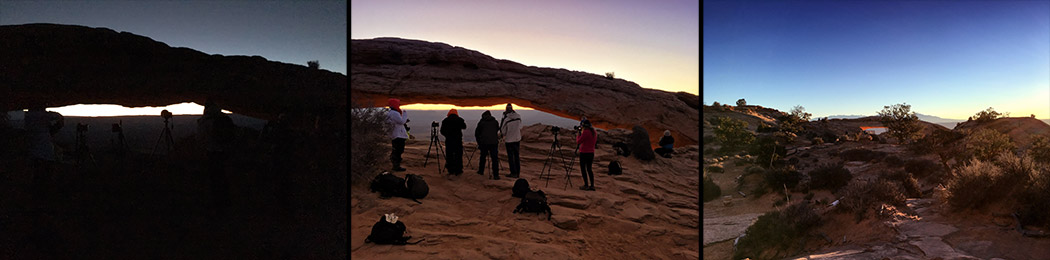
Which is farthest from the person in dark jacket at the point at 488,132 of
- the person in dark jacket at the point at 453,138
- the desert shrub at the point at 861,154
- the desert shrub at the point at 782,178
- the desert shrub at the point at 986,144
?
the desert shrub at the point at 861,154

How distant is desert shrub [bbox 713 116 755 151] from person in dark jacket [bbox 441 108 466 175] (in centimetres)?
851

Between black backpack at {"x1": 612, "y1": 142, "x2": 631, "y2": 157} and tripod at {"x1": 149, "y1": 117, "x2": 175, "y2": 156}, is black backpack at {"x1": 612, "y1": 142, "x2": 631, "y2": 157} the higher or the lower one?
the lower one

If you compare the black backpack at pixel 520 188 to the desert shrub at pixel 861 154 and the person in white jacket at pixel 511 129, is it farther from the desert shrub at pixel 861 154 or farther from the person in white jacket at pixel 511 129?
the desert shrub at pixel 861 154

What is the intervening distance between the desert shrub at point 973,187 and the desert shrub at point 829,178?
3745mm

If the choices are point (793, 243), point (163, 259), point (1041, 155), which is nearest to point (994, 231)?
point (793, 243)


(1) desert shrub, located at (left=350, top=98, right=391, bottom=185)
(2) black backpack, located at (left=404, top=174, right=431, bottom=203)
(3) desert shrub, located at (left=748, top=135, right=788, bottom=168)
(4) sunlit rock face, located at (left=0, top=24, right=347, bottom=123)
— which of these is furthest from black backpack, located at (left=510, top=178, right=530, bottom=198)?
(3) desert shrub, located at (left=748, top=135, right=788, bottom=168)

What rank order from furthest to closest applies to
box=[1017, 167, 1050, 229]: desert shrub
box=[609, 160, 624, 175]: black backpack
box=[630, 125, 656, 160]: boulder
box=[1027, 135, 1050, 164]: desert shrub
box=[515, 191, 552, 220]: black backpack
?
box=[630, 125, 656, 160]: boulder
box=[609, 160, 624, 175]: black backpack
box=[1027, 135, 1050, 164]: desert shrub
box=[515, 191, 552, 220]: black backpack
box=[1017, 167, 1050, 229]: desert shrub

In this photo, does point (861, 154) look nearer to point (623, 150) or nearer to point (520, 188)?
point (623, 150)

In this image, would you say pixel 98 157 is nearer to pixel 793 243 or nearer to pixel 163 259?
pixel 163 259

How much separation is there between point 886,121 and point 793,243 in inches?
279

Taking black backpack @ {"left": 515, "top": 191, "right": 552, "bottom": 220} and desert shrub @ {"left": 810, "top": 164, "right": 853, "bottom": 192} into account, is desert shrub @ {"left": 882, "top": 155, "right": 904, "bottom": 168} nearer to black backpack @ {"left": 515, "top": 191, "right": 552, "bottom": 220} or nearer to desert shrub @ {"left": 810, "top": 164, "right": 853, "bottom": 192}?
desert shrub @ {"left": 810, "top": 164, "right": 853, "bottom": 192}

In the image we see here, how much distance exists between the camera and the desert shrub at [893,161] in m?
9.59

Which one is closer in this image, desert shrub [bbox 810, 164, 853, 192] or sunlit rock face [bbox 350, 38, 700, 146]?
desert shrub [bbox 810, 164, 853, 192]

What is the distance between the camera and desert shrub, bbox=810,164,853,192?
29.3 feet
